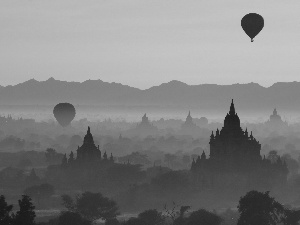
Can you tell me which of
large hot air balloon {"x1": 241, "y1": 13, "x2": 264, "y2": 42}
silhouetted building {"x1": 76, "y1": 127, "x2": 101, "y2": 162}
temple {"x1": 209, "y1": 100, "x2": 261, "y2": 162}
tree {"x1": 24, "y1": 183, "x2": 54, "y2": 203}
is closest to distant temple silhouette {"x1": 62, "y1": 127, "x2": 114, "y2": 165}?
silhouetted building {"x1": 76, "y1": 127, "x2": 101, "y2": 162}

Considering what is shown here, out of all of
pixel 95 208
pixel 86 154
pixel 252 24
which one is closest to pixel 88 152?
pixel 86 154

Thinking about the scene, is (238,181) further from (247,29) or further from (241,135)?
(247,29)

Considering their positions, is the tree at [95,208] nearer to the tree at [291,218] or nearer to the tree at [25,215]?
the tree at [291,218]

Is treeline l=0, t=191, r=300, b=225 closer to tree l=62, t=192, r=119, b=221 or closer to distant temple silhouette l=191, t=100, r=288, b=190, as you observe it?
tree l=62, t=192, r=119, b=221

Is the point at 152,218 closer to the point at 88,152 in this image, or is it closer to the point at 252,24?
the point at 252,24

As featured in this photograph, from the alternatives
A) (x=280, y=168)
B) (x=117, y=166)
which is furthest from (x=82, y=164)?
(x=280, y=168)
